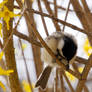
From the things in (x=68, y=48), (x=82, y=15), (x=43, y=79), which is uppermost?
(x=82, y=15)

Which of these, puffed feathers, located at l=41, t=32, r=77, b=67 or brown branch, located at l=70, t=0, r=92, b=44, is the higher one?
brown branch, located at l=70, t=0, r=92, b=44

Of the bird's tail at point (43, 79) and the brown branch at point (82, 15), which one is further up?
the brown branch at point (82, 15)

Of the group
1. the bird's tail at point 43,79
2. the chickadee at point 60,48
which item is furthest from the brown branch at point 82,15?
the bird's tail at point 43,79

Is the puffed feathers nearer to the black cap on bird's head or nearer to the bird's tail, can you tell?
the black cap on bird's head

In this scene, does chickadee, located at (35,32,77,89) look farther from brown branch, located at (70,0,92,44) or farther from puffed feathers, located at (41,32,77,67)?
brown branch, located at (70,0,92,44)

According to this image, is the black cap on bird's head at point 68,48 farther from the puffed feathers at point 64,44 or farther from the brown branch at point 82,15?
the brown branch at point 82,15

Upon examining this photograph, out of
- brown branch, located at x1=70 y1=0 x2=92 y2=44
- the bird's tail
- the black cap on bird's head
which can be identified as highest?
brown branch, located at x1=70 y1=0 x2=92 y2=44

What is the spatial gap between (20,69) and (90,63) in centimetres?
162

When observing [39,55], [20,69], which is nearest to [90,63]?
[39,55]

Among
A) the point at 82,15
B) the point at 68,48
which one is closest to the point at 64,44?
the point at 68,48

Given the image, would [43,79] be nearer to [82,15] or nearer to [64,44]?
[64,44]

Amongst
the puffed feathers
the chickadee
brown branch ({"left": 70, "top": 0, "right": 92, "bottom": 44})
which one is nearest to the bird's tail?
the chickadee

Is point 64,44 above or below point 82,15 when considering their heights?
below

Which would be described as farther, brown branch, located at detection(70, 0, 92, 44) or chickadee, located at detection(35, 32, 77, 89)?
brown branch, located at detection(70, 0, 92, 44)
